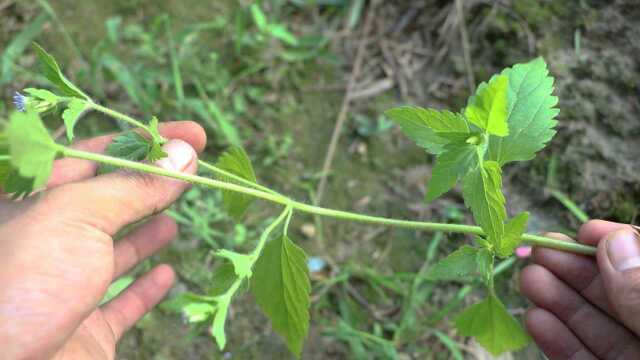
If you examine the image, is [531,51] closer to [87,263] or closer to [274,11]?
[274,11]

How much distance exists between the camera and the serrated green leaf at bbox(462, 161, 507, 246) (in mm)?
1391

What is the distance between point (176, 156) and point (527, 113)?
0.96m

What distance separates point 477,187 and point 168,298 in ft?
5.05

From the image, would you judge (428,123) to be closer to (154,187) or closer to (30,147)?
(154,187)

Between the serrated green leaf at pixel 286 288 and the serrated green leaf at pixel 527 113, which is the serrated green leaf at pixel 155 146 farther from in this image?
the serrated green leaf at pixel 527 113

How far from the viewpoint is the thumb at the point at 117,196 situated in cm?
140

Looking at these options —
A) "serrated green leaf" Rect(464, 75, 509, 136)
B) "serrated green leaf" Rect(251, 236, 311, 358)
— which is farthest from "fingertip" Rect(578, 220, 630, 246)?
"serrated green leaf" Rect(251, 236, 311, 358)

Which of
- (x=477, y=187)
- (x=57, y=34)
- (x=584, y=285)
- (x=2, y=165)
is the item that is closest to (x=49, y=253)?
(x=2, y=165)

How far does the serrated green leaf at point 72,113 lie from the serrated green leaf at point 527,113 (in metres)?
1.08

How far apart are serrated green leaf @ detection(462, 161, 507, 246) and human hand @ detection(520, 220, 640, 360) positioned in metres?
0.48

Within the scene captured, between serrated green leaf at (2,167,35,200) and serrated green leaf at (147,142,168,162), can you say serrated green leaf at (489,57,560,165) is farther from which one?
serrated green leaf at (2,167,35,200)

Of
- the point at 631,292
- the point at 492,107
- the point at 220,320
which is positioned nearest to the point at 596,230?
the point at 631,292

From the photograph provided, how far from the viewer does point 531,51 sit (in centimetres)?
247

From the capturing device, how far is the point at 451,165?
1.48 m
